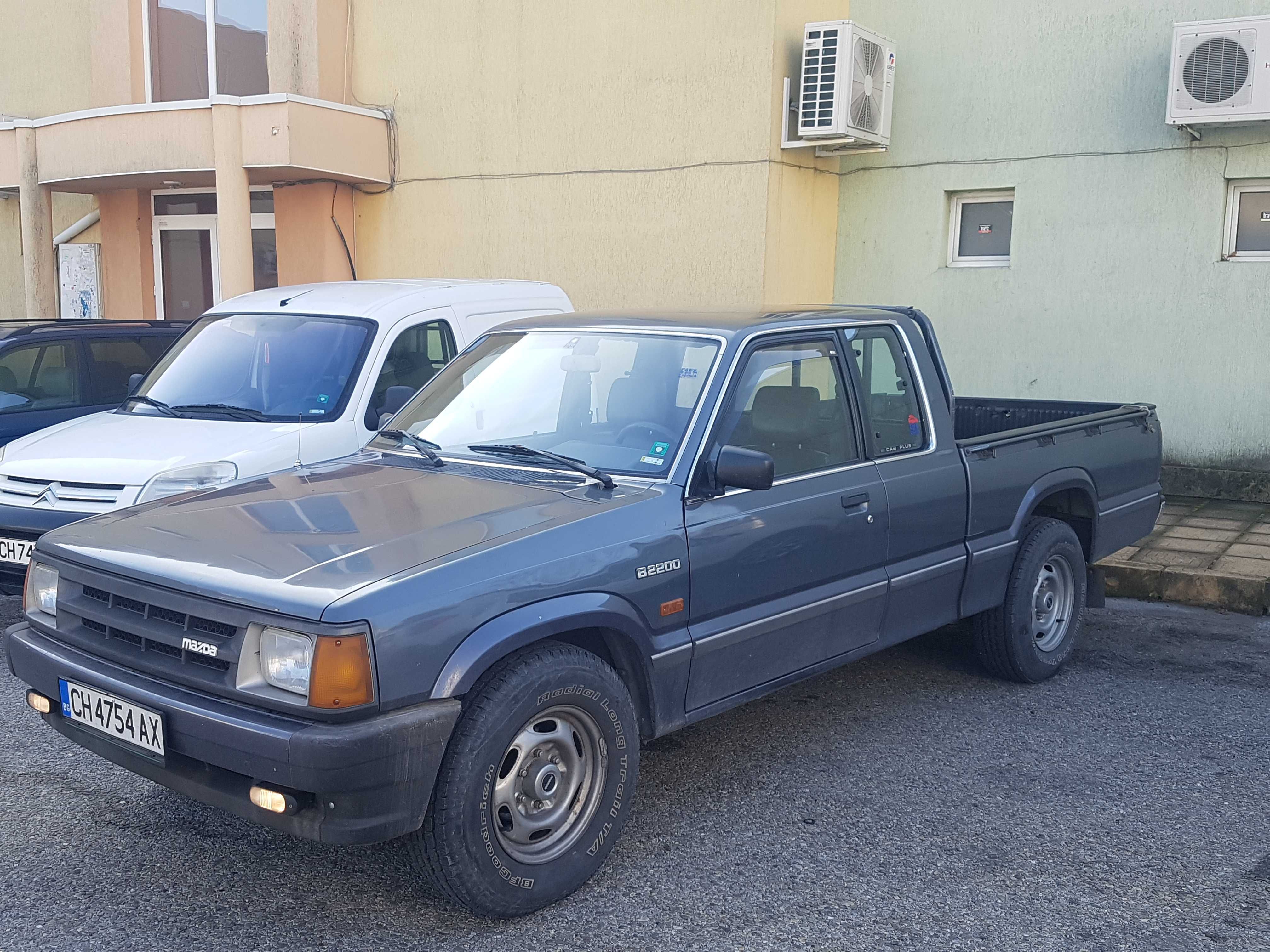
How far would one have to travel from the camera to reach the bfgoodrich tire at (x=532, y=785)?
318cm

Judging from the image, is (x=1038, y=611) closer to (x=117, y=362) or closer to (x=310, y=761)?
(x=310, y=761)

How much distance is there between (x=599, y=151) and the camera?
35.7 ft

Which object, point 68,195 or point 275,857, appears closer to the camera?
point 275,857

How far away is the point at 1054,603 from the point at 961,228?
555 cm

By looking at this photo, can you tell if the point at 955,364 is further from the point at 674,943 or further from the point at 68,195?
the point at 68,195

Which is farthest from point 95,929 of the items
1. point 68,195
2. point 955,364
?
point 68,195

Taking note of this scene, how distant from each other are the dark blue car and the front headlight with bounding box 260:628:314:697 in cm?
512

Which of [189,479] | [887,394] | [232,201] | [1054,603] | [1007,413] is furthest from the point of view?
[232,201]

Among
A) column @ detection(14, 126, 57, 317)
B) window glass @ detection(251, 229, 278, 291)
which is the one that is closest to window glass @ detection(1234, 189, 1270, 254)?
window glass @ detection(251, 229, 278, 291)

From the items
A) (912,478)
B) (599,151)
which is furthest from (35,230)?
(912,478)

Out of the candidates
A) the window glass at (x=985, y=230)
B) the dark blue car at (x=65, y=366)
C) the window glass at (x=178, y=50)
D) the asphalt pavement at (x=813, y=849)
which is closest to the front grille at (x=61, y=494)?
the asphalt pavement at (x=813, y=849)

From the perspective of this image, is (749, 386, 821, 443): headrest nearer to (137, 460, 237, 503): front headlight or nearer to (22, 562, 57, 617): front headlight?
(22, 562, 57, 617): front headlight

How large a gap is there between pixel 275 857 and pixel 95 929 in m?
0.60

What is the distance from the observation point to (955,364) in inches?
406
